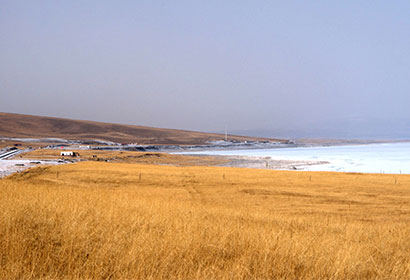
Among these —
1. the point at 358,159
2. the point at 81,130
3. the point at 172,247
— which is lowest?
the point at 358,159

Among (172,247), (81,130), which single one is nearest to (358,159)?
(172,247)

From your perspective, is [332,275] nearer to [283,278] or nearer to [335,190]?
[283,278]

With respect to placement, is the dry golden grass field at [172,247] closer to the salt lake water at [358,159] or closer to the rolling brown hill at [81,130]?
the salt lake water at [358,159]

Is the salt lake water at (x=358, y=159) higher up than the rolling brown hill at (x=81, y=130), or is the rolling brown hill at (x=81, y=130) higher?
the rolling brown hill at (x=81, y=130)

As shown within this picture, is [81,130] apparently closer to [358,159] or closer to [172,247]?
[358,159]

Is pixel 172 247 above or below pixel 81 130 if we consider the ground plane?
below

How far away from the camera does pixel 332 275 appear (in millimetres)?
5117

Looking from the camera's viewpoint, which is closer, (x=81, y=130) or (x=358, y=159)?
(x=358, y=159)

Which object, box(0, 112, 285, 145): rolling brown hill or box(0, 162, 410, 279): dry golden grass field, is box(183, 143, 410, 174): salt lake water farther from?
box(0, 112, 285, 145): rolling brown hill

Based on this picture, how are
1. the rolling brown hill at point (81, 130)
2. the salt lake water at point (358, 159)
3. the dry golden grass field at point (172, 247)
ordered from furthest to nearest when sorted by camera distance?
the rolling brown hill at point (81, 130)
the salt lake water at point (358, 159)
the dry golden grass field at point (172, 247)

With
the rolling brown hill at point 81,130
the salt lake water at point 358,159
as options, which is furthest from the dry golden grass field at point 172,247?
the rolling brown hill at point 81,130

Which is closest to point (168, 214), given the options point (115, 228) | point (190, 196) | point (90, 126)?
point (115, 228)

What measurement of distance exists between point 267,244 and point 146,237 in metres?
1.85

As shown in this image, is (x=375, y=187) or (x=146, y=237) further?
(x=375, y=187)
